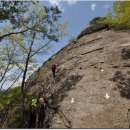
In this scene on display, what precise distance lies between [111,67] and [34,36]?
1014 centimetres

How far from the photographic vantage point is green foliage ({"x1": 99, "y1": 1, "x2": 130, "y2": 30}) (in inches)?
1180

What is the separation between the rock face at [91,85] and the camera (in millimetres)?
18945

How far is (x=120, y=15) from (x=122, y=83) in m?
13.7

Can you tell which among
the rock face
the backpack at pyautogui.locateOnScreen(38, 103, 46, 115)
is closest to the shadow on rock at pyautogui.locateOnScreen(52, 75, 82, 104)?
the rock face

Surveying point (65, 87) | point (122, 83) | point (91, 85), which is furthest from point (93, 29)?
point (122, 83)

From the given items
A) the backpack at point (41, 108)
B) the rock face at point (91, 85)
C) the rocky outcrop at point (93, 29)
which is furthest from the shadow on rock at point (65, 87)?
the rocky outcrop at point (93, 29)

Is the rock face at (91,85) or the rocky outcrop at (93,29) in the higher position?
the rocky outcrop at (93,29)

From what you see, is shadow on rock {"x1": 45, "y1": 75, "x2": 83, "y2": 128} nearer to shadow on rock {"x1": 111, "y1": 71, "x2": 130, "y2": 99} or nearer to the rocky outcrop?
shadow on rock {"x1": 111, "y1": 71, "x2": 130, "y2": 99}

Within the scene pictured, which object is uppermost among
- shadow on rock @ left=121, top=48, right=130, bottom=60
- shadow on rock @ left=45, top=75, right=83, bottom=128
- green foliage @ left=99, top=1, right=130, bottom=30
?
green foliage @ left=99, top=1, right=130, bottom=30

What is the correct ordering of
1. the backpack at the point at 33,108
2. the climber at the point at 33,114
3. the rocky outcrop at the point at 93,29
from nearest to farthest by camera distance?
the climber at the point at 33,114 < the backpack at the point at 33,108 < the rocky outcrop at the point at 93,29

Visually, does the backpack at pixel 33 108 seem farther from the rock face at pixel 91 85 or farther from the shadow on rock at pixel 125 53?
the shadow on rock at pixel 125 53

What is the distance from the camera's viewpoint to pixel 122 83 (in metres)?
22.5

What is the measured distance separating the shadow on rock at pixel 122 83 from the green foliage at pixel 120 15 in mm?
8330

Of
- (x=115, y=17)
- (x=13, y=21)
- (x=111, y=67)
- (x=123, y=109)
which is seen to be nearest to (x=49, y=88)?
(x=111, y=67)
